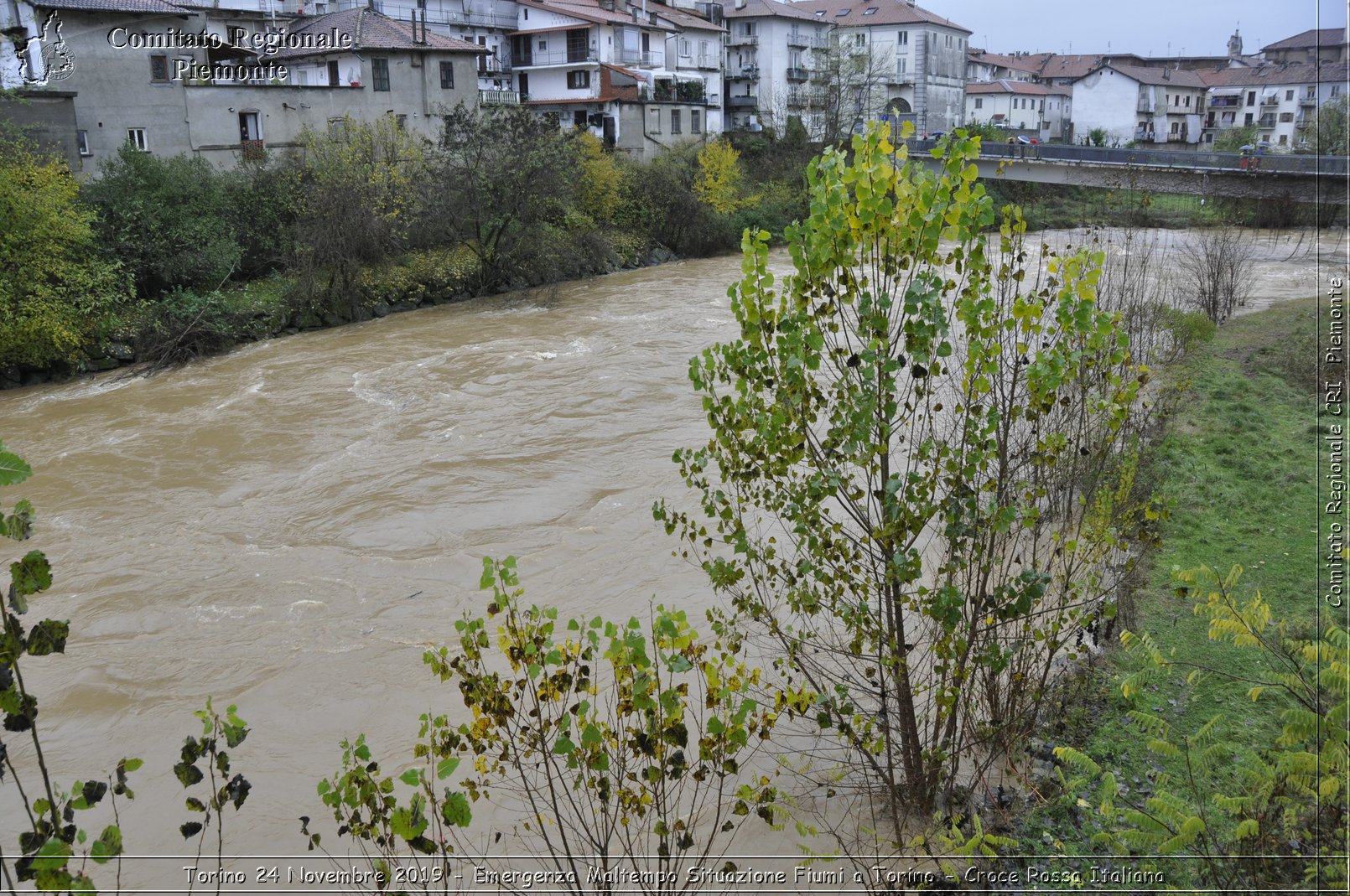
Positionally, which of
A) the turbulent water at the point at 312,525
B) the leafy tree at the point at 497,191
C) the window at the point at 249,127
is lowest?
the turbulent water at the point at 312,525

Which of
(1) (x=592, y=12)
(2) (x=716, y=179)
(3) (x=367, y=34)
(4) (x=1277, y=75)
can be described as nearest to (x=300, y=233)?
(3) (x=367, y=34)

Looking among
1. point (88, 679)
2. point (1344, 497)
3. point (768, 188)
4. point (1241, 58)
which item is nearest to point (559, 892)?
point (1344, 497)

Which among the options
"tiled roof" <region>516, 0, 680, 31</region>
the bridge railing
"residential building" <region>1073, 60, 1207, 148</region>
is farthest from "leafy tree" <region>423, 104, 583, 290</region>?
"residential building" <region>1073, 60, 1207, 148</region>

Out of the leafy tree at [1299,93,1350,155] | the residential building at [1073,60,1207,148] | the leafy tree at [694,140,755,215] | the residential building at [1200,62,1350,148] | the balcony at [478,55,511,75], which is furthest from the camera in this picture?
Answer: the residential building at [1073,60,1207,148]

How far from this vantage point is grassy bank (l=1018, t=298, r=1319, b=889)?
21.0 ft

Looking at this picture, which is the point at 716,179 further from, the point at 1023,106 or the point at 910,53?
the point at 1023,106

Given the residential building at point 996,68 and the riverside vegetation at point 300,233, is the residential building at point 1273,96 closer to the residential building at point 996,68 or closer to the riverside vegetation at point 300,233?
the residential building at point 996,68

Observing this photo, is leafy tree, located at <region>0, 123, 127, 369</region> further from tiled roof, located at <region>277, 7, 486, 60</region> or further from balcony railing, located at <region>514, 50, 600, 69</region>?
balcony railing, located at <region>514, 50, 600, 69</region>

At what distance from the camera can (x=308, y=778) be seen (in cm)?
869

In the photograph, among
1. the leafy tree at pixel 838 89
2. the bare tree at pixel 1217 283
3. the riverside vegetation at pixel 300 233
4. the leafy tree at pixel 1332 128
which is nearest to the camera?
the leafy tree at pixel 1332 128

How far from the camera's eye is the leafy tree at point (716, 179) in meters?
37.3

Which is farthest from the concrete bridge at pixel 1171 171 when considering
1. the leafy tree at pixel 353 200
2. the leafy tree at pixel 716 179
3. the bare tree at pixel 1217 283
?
the leafy tree at pixel 353 200

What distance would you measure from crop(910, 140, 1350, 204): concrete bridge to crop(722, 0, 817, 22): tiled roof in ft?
61.8

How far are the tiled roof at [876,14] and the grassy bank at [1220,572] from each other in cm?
4776
